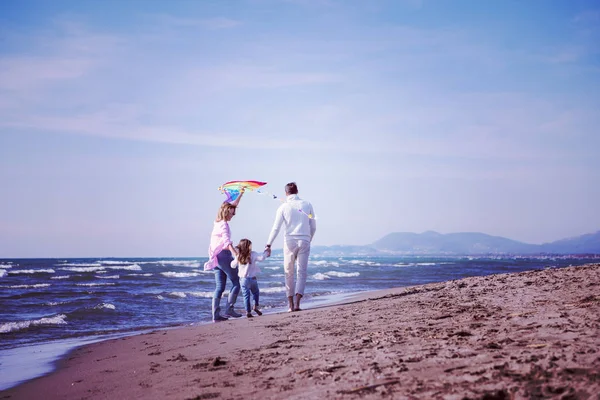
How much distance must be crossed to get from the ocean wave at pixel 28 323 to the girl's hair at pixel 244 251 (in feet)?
14.6

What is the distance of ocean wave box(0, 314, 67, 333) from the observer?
9821 mm

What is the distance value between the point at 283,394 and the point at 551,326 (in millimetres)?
2516

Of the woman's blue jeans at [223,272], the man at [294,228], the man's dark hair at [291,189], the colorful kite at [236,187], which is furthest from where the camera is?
the colorful kite at [236,187]

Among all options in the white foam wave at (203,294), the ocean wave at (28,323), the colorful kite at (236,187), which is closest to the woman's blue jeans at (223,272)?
the colorful kite at (236,187)

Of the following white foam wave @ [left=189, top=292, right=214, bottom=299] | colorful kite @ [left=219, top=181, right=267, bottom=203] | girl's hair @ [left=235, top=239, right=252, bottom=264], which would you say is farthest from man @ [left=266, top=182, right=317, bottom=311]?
white foam wave @ [left=189, top=292, right=214, bottom=299]

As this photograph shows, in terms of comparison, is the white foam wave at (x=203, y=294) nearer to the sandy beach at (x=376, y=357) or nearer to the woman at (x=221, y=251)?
the woman at (x=221, y=251)

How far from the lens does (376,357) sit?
4.05 meters

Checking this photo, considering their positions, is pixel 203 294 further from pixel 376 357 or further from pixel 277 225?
pixel 376 357

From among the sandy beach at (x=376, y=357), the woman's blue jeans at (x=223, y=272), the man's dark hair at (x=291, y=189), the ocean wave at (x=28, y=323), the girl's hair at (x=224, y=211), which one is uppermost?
the man's dark hair at (x=291, y=189)

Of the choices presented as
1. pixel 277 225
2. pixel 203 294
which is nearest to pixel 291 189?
pixel 277 225

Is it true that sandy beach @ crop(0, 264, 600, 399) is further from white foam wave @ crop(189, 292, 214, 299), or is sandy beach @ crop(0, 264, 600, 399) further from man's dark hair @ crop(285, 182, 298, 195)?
white foam wave @ crop(189, 292, 214, 299)

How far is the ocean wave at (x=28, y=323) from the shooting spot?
9821 mm

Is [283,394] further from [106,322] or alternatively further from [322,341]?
[106,322]

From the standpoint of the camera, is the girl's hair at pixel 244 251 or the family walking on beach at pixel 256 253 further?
the girl's hair at pixel 244 251
